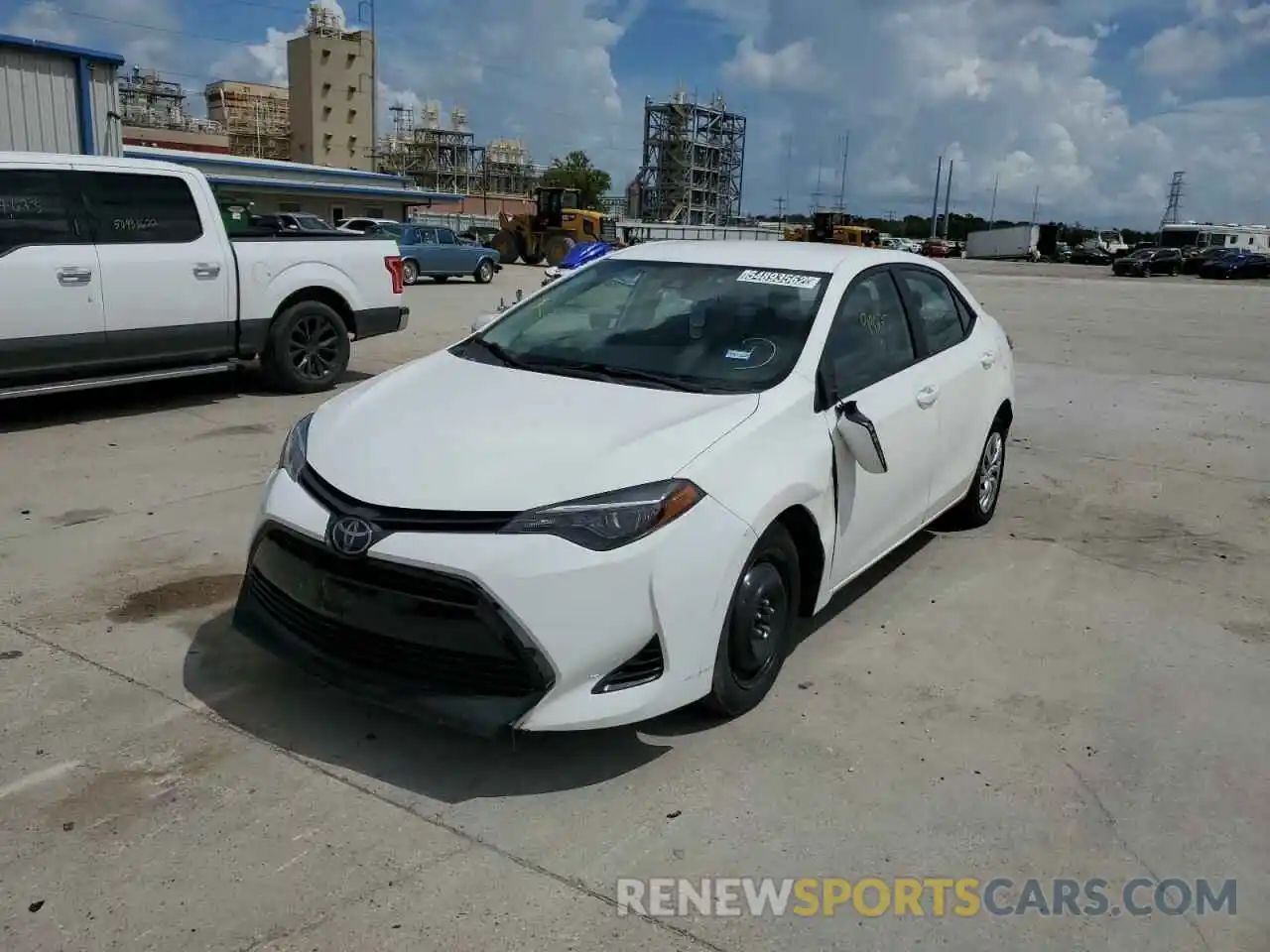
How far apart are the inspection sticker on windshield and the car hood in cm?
86

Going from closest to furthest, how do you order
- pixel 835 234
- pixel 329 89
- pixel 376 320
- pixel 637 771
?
pixel 637 771 → pixel 376 320 → pixel 835 234 → pixel 329 89

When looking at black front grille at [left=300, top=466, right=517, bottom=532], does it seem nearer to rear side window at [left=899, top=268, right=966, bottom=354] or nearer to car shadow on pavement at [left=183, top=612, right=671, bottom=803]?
car shadow on pavement at [left=183, top=612, right=671, bottom=803]

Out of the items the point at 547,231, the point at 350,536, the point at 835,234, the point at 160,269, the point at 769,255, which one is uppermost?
the point at 835,234

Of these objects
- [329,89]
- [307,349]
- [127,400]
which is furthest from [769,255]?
[329,89]

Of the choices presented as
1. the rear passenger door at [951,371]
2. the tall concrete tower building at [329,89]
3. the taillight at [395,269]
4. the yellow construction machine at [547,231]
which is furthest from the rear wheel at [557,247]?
the tall concrete tower building at [329,89]

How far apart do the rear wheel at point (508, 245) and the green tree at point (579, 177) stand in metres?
72.3

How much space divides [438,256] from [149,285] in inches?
834

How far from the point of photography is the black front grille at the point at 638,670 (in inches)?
124

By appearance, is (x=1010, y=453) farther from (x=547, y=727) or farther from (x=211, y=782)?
(x=211, y=782)

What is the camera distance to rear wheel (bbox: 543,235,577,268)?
40688 mm

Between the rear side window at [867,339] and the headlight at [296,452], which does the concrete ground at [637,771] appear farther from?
the rear side window at [867,339]

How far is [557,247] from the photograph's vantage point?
40969 millimetres

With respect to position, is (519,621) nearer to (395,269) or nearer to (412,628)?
(412,628)

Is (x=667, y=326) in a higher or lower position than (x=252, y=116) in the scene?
lower
